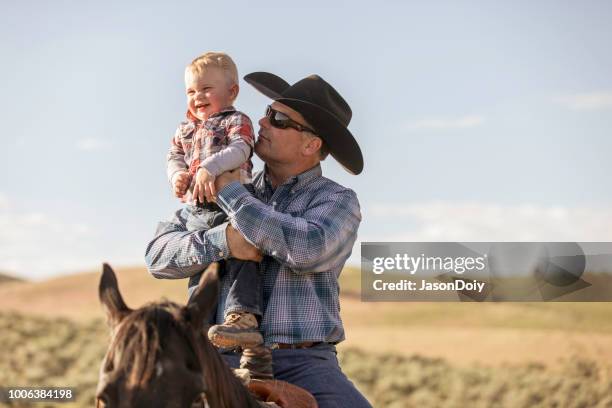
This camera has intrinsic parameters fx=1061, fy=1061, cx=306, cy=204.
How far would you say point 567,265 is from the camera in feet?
94.2

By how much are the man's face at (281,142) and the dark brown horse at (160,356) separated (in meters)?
2.00

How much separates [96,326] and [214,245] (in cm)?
3719

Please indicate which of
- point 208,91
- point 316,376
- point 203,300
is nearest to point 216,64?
point 208,91

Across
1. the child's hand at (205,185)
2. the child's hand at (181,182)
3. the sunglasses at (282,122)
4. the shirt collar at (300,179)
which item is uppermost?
the sunglasses at (282,122)

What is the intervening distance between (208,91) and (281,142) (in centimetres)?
56

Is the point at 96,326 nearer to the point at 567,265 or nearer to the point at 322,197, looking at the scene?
the point at 567,265

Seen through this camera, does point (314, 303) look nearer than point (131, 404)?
No

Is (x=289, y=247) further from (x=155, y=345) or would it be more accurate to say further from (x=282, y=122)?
(x=155, y=345)

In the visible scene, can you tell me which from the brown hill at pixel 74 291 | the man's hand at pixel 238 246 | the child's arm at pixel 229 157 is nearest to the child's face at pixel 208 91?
the child's arm at pixel 229 157

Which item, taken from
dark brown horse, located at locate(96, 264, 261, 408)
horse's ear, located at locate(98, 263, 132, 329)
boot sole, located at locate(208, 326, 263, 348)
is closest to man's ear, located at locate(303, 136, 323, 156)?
boot sole, located at locate(208, 326, 263, 348)

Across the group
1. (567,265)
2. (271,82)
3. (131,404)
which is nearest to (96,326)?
(567,265)

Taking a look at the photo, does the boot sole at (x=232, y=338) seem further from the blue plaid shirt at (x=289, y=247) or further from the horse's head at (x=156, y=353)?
the horse's head at (x=156, y=353)

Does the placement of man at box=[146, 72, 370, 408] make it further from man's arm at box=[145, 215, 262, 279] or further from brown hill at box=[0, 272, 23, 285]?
brown hill at box=[0, 272, 23, 285]

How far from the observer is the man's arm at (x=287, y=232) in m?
6.00
